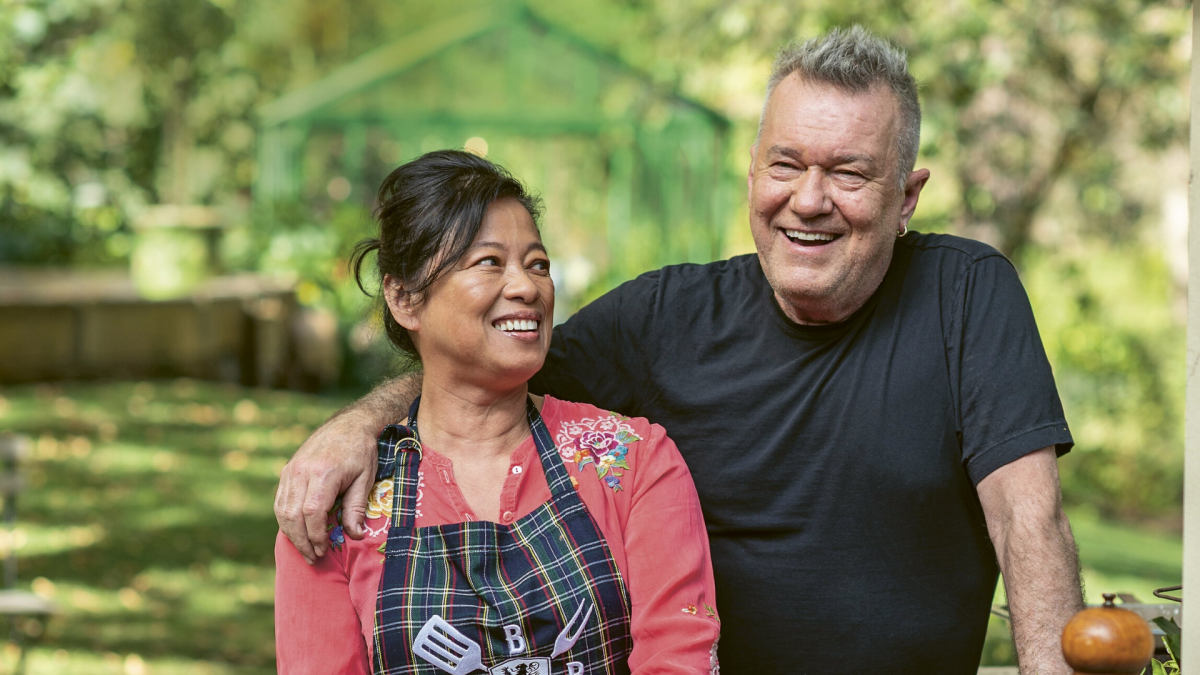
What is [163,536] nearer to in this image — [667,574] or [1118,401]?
[667,574]

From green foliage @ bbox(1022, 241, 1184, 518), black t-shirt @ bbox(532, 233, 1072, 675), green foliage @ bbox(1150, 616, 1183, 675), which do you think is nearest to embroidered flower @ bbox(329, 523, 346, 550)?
black t-shirt @ bbox(532, 233, 1072, 675)

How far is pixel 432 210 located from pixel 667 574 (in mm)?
795

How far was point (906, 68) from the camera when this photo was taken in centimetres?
240

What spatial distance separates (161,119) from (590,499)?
26.2 meters

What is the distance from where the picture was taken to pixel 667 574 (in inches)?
81.6

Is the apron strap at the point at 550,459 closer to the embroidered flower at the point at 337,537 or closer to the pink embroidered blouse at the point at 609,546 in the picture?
the pink embroidered blouse at the point at 609,546

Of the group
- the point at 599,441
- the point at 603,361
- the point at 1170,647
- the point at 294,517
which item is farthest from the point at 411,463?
the point at 1170,647

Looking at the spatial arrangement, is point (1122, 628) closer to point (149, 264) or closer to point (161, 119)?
point (149, 264)

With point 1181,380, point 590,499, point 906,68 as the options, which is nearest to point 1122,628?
point 590,499

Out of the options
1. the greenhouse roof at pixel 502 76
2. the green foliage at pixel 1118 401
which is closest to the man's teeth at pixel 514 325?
the green foliage at pixel 1118 401

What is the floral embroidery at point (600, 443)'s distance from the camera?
2.20 m

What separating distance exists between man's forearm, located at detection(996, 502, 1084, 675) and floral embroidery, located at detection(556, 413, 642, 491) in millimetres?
722

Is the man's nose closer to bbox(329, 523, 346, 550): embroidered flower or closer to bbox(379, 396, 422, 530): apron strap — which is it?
bbox(379, 396, 422, 530): apron strap

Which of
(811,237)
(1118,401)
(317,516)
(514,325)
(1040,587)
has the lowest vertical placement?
(1040,587)
